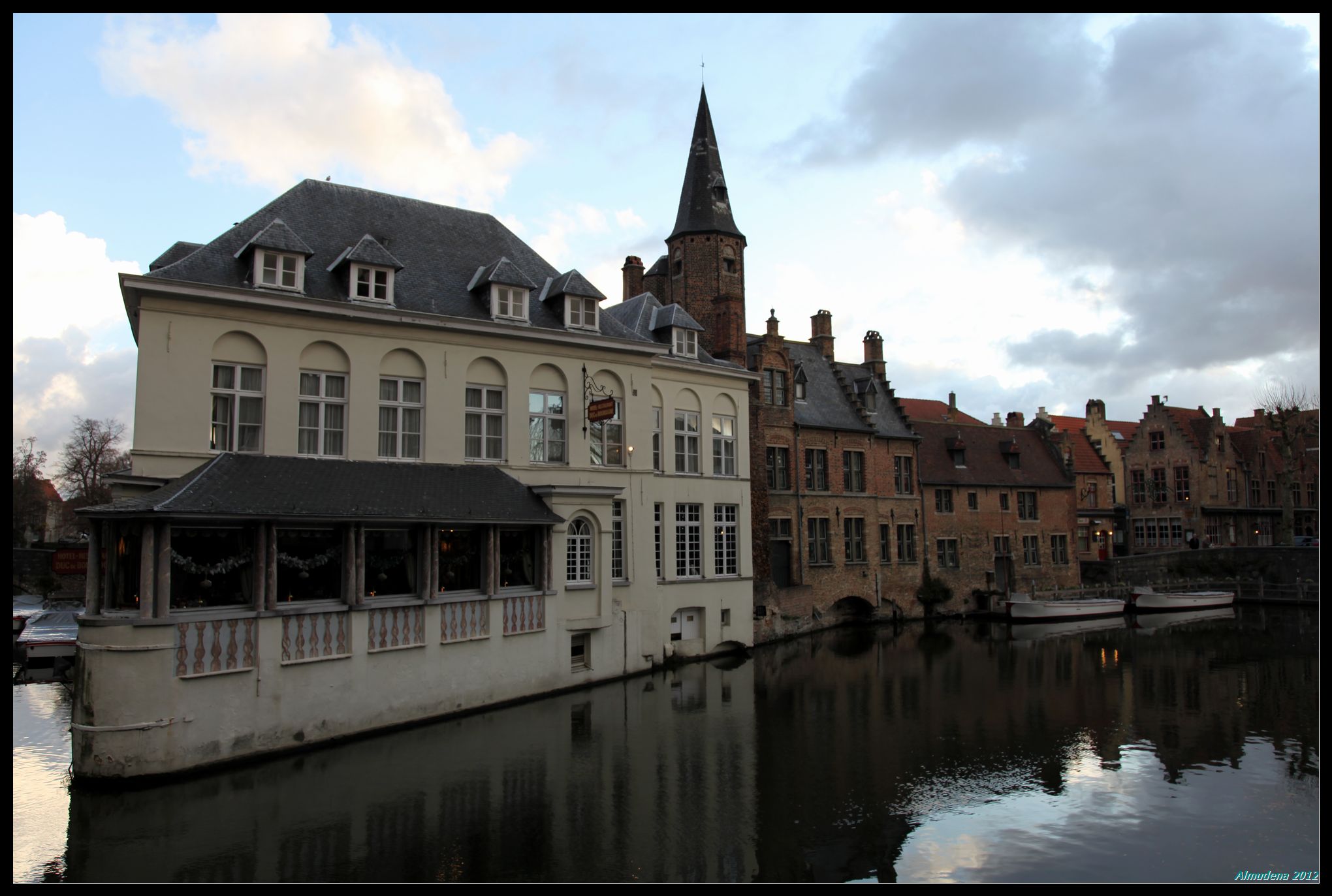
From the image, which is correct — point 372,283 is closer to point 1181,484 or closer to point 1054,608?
point 1054,608

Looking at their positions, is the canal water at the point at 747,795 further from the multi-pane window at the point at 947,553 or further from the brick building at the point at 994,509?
the brick building at the point at 994,509

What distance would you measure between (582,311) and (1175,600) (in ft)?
105

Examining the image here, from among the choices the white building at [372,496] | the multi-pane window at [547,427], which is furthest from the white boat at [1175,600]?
the multi-pane window at [547,427]

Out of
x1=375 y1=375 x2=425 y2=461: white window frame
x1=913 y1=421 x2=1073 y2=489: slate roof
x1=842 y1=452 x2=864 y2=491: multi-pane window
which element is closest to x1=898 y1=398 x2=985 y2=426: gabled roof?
x1=913 y1=421 x2=1073 y2=489: slate roof

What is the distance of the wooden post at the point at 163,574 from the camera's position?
13.6m

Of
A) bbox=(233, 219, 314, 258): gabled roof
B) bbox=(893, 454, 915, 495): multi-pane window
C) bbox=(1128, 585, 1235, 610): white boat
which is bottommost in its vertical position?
bbox=(1128, 585, 1235, 610): white boat

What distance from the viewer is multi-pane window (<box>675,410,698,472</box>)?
82.3ft

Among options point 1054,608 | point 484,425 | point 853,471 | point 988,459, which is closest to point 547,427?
point 484,425

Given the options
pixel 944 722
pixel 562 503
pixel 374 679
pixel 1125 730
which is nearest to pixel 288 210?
pixel 562 503

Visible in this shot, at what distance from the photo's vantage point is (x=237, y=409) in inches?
661

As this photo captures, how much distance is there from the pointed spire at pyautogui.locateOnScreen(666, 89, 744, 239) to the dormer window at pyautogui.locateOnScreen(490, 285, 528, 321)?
40.3 ft

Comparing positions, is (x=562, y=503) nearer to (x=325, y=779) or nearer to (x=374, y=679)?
(x=374, y=679)

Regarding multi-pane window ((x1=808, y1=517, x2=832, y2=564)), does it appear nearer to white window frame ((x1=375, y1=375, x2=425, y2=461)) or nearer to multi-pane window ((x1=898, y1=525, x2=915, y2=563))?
multi-pane window ((x1=898, y1=525, x2=915, y2=563))
